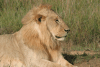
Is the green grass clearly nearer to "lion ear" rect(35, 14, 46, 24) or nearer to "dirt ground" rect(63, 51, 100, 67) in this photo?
"dirt ground" rect(63, 51, 100, 67)

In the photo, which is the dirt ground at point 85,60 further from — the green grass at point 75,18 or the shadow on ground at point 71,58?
the green grass at point 75,18

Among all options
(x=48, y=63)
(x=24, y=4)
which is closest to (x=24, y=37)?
(x=48, y=63)

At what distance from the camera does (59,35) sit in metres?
3.11

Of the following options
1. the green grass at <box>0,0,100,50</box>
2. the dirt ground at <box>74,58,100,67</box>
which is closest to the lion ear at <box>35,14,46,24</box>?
the dirt ground at <box>74,58,100,67</box>

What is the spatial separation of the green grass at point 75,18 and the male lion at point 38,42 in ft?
6.70

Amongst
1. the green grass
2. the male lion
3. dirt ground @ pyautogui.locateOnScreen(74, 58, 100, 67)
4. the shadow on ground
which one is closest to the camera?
the male lion

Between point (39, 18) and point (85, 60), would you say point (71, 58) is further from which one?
point (39, 18)

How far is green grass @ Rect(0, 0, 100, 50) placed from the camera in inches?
215

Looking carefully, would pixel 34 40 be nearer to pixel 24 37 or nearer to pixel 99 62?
pixel 24 37

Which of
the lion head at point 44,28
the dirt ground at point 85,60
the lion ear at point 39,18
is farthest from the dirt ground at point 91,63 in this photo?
the lion ear at point 39,18

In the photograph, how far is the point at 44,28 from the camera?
3057 mm

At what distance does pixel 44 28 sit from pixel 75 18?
2.75m

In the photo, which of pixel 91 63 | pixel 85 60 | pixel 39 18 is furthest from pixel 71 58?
pixel 39 18

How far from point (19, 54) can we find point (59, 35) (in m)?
0.76
